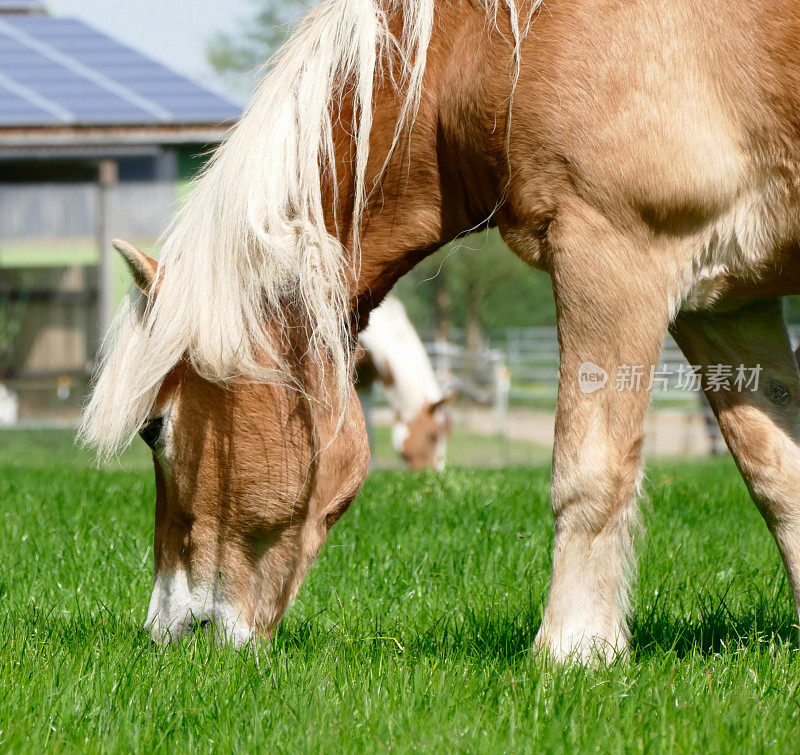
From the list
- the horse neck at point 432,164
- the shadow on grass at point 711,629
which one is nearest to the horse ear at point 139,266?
the horse neck at point 432,164

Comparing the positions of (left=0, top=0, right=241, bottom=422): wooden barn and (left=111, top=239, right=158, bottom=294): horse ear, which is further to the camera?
(left=0, top=0, right=241, bottom=422): wooden barn

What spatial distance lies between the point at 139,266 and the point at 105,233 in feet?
37.4

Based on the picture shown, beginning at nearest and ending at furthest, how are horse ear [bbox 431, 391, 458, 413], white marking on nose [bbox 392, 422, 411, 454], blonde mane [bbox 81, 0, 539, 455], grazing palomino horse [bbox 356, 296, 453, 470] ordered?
blonde mane [bbox 81, 0, 539, 455]
grazing palomino horse [bbox 356, 296, 453, 470]
horse ear [bbox 431, 391, 458, 413]
white marking on nose [bbox 392, 422, 411, 454]

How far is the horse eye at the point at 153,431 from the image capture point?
9.20ft

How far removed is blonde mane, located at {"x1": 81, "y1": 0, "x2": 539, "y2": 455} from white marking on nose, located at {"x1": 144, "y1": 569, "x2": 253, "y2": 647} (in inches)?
19.0

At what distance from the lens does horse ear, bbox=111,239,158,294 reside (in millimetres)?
2672

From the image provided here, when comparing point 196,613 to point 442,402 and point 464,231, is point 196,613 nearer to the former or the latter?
point 464,231

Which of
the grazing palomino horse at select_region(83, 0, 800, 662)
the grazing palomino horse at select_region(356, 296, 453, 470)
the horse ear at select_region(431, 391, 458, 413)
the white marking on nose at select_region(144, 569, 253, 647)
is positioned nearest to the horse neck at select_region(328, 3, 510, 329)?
the grazing palomino horse at select_region(83, 0, 800, 662)

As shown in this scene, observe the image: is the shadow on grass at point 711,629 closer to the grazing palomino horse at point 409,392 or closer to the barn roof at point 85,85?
the grazing palomino horse at point 409,392

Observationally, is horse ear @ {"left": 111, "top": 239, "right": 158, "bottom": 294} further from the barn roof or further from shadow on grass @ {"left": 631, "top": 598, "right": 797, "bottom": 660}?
the barn roof

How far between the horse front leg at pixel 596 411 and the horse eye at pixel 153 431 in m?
1.17

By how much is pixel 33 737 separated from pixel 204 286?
1209 mm

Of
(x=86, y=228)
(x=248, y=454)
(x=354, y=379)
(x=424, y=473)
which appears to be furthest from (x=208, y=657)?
(x=86, y=228)

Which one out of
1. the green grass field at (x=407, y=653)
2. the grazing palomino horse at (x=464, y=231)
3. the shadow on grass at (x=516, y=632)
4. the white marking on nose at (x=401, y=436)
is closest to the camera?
the green grass field at (x=407, y=653)
